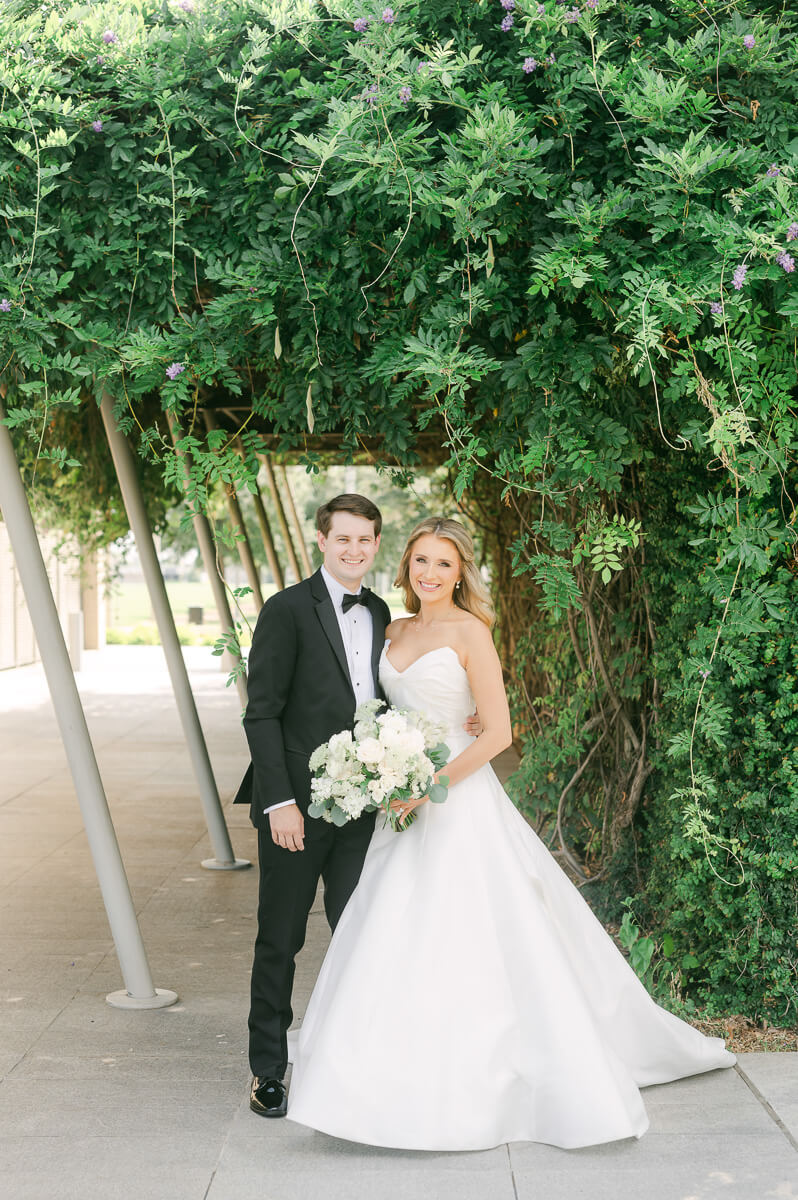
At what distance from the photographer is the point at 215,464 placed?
4320 mm

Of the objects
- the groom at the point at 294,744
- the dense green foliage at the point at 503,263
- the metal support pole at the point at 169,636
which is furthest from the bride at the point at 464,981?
the metal support pole at the point at 169,636

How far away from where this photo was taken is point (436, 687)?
149 inches

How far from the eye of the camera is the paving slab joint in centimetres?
352

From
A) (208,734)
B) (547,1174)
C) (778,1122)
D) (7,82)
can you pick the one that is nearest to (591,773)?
(778,1122)

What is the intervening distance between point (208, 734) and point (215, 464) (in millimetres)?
9564

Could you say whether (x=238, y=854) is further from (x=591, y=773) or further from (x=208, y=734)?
(x=208, y=734)

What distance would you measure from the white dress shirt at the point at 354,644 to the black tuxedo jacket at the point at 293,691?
51mm

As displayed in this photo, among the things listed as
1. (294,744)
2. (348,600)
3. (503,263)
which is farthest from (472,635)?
(503,263)

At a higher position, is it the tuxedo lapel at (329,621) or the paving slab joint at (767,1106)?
the tuxedo lapel at (329,621)

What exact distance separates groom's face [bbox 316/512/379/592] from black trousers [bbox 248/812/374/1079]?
796mm

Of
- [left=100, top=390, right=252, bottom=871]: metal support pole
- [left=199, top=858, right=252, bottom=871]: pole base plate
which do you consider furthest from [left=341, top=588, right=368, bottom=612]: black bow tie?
[left=199, top=858, right=252, bottom=871]: pole base plate

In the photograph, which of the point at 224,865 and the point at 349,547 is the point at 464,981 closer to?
the point at 349,547

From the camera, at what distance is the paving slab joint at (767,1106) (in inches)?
139

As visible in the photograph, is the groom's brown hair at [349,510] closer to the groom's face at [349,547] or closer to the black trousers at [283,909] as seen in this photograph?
the groom's face at [349,547]
